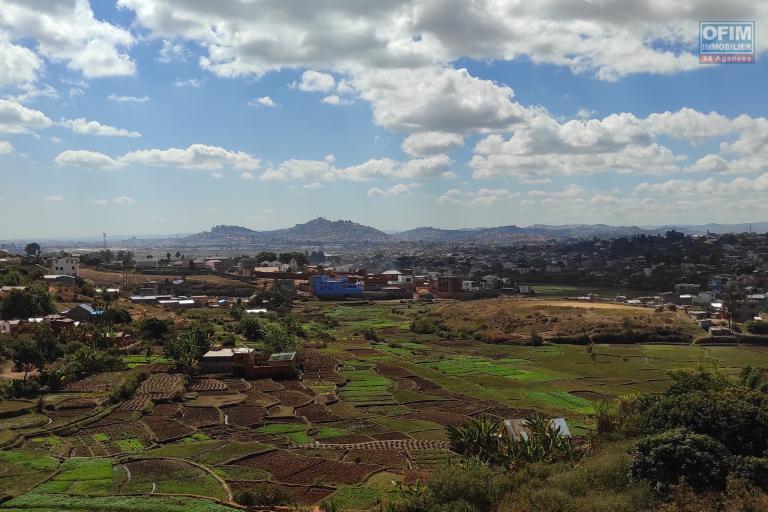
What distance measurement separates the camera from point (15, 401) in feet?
93.7

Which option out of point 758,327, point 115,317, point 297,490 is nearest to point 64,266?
point 115,317

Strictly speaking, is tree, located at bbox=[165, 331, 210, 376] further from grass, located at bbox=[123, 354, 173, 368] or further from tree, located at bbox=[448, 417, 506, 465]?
tree, located at bbox=[448, 417, 506, 465]

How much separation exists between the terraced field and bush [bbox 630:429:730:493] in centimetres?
788

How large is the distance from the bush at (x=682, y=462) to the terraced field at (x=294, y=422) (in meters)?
7.88

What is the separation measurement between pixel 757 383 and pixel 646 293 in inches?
2305

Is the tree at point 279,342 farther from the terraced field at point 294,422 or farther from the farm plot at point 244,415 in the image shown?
the farm plot at point 244,415

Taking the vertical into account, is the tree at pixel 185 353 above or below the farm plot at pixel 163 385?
above

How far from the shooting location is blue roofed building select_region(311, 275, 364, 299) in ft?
280

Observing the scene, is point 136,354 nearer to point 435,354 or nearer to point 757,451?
point 435,354

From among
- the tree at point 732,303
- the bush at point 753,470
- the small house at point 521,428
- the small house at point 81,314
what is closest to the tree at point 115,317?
the small house at point 81,314

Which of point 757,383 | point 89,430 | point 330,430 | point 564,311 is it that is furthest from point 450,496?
point 564,311

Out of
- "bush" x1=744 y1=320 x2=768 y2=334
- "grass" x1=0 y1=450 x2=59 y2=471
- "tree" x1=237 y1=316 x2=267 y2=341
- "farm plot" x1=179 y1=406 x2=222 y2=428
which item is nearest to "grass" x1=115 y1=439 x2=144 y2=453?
"grass" x1=0 y1=450 x2=59 y2=471

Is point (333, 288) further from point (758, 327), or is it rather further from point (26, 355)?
point (26, 355)

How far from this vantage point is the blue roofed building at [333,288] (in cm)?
8531
